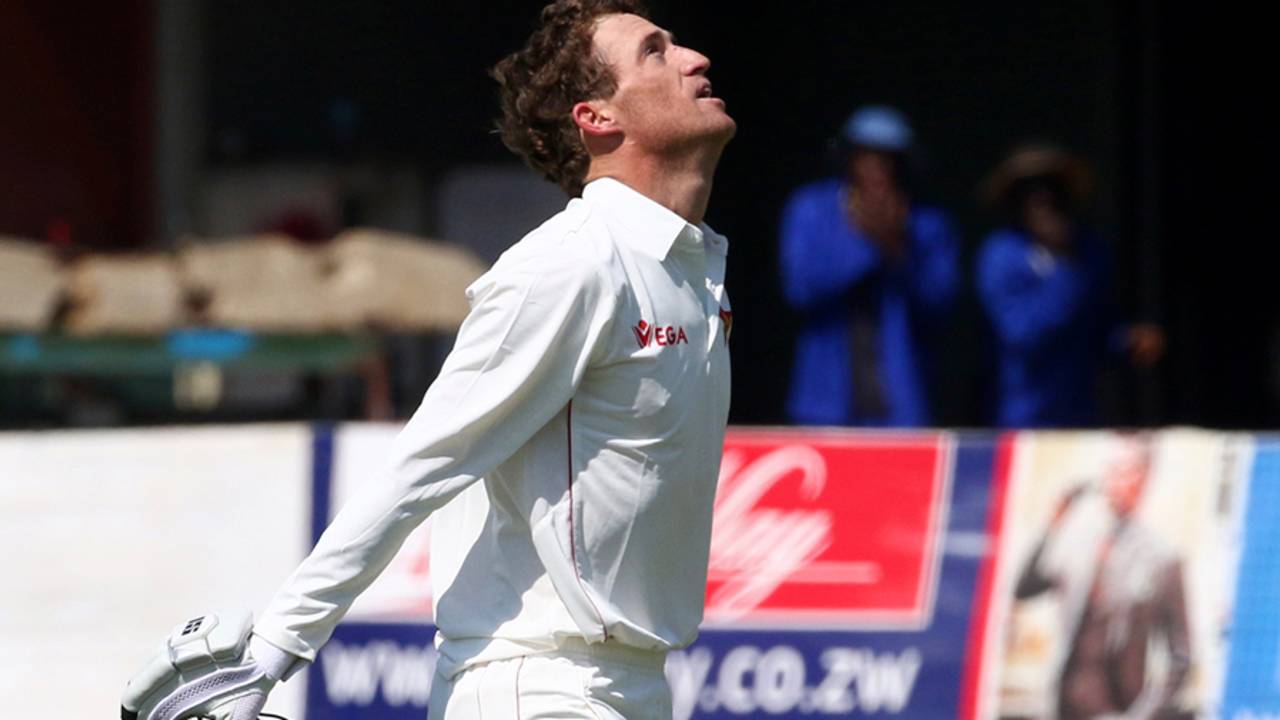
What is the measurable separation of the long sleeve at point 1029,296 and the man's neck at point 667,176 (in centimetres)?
508

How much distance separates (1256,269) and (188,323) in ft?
18.0

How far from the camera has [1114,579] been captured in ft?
22.6

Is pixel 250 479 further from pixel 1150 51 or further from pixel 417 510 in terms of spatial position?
pixel 1150 51

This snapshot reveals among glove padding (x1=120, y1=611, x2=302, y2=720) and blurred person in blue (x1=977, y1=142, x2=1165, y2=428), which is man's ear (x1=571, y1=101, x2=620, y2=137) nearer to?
glove padding (x1=120, y1=611, x2=302, y2=720)

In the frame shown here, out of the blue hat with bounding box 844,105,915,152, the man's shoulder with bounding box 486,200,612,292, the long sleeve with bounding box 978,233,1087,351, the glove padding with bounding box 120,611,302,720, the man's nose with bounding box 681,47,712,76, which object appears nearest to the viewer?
the glove padding with bounding box 120,611,302,720

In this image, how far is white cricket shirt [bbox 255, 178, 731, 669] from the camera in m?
3.26

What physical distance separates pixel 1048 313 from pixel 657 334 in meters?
5.32

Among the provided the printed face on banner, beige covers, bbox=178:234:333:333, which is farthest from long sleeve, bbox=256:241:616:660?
beige covers, bbox=178:234:333:333

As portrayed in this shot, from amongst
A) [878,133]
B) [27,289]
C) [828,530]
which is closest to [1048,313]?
[878,133]

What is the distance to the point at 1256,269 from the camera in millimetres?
11234

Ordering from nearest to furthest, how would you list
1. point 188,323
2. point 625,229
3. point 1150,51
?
point 625,229 → point 188,323 → point 1150,51

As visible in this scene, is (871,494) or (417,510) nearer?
(417,510)

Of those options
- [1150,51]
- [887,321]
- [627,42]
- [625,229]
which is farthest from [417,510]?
[1150,51]

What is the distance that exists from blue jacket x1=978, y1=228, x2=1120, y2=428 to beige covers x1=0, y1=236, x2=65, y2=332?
4081mm
